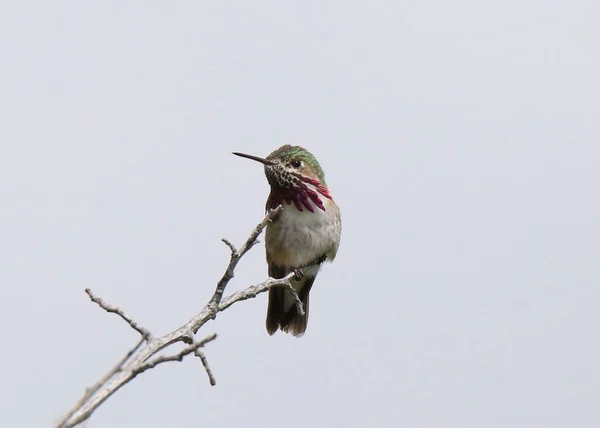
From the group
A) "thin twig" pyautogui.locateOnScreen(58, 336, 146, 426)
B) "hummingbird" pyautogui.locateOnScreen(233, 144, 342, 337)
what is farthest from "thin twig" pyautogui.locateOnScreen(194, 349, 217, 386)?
"hummingbird" pyautogui.locateOnScreen(233, 144, 342, 337)

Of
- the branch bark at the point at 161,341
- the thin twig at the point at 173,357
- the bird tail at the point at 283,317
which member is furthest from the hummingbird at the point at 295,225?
the thin twig at the point at 173,357

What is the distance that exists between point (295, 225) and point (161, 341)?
5.35 metres

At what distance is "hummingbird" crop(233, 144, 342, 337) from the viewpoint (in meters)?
10.3

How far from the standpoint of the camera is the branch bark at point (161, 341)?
3.55 metres

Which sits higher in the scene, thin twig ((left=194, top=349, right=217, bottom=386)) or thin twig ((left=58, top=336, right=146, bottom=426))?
thin twig ((left=194, top=349, right=217, bottom=386))

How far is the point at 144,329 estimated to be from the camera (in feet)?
16.6

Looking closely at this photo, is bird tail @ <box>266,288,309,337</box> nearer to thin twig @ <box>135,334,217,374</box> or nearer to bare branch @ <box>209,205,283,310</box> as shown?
bare branch @ <box>209,205,283,310</box>

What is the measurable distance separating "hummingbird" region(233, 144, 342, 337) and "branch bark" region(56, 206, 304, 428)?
11.8 feet

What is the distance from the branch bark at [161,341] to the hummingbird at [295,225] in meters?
3.60

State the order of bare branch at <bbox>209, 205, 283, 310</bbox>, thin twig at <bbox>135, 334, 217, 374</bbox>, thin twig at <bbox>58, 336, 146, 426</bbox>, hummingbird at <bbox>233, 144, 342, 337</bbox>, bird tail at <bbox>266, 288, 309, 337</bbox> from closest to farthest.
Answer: thin twig at <bbox>58, 336, 146, 426</bbox> < thin twig at <bbox>135, 334, 217, 374</bbox> < bare branch at <bbox>209, 205, 283, 310</bbox> < hummingbird at <bbox>233, 144, 342, 337</bbox> < bird tail at <bbox>266, 288, 309, 337</bbox>

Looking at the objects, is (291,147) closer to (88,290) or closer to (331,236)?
(331,236)

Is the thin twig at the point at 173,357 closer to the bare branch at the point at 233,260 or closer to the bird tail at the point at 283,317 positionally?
the bare branch at the point at 233,260

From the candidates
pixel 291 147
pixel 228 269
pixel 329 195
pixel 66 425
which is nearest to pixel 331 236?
pixel 329 195

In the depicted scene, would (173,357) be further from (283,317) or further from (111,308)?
(283,317)
